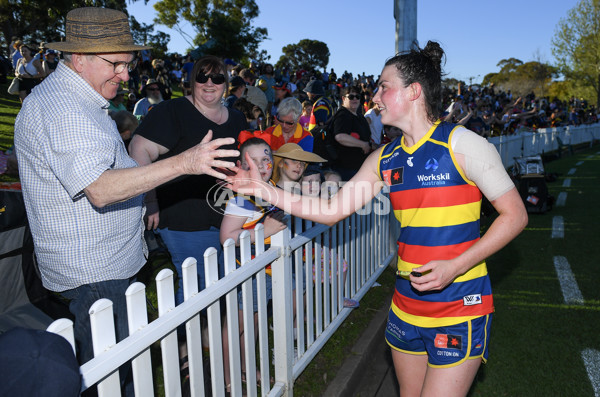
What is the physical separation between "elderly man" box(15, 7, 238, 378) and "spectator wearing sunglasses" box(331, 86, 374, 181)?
4.16 m

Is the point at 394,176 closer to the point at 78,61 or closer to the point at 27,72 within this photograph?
the point at 78,61

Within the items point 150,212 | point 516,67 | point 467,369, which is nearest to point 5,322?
point 150,212

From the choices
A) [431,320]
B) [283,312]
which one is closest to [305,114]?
[283,312]

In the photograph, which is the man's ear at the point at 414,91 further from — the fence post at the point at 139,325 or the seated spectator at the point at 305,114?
the seated spectator at the point at 305,114

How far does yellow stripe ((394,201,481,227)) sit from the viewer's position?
2170 mm

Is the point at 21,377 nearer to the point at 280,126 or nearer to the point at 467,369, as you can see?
the point at 467,369

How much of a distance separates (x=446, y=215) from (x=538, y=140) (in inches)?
763

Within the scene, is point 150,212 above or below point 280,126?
below

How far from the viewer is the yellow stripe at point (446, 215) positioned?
7.12ft

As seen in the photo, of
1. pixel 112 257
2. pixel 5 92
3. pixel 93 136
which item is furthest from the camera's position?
pixel 5 92

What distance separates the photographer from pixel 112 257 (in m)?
2.23

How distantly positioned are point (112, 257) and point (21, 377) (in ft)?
4.22

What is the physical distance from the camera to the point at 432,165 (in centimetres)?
217

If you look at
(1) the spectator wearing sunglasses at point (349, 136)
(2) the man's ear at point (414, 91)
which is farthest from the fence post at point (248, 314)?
(1) the spectator wearing sunglasses at point (349, 136)
